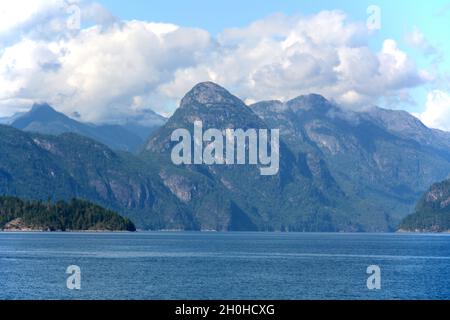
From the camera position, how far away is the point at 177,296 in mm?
157625

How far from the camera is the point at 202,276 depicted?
19675 centimetres
